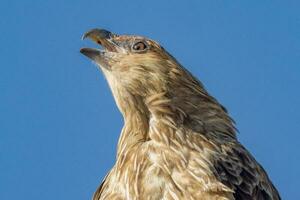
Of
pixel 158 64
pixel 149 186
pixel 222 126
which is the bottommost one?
pixel 149 186

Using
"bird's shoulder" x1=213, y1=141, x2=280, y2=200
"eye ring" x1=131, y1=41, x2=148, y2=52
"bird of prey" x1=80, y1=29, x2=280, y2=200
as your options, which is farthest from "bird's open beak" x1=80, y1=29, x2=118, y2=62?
"bird's shoulder" x1=213, y1=141, x2=280, y2=200

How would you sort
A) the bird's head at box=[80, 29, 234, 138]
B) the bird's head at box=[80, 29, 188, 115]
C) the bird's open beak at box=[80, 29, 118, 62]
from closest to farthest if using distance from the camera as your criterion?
the bird's head at box=[80, 29, 234, 138], the bird's head at box=[80, 29, 188, 115], the bird's open beak at box=[80, 29, 118, 62]

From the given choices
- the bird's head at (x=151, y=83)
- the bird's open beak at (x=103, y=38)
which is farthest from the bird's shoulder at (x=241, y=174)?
the bird's open beak at (x=103, y=38)

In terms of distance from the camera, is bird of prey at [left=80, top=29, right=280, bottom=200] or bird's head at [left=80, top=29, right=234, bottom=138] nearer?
bird of prey at [left=80, top=29, right=280, bottom=200]

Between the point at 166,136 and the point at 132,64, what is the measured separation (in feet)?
3.46

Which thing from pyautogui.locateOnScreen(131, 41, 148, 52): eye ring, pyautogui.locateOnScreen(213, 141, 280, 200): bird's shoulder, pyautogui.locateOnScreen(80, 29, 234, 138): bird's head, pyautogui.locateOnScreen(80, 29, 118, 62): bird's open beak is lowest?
pyautogui.locateOnScreen(213, 141, 280, 200): bird's shoulder

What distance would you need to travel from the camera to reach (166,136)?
10203 millimetres

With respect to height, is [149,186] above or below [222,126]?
below

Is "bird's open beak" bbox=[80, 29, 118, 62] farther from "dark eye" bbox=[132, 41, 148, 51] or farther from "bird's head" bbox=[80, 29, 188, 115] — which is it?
"dark eye" bbox=[132, 41, 148, 51]

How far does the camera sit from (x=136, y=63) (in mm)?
10812

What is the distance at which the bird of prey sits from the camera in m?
9.70

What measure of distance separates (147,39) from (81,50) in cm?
100

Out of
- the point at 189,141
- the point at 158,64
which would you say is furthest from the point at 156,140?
the point at 158,64

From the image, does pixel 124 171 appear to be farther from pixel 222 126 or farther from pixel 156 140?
pixel 222 126
